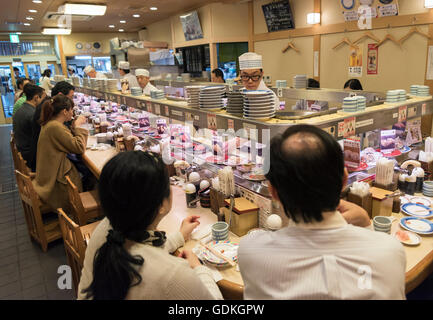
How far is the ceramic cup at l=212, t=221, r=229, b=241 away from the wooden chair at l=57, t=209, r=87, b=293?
0.84 m

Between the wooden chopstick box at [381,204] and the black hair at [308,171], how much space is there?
1134 mm

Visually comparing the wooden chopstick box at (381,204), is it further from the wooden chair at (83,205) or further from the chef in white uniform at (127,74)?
the chef in white uniform at (127,74)

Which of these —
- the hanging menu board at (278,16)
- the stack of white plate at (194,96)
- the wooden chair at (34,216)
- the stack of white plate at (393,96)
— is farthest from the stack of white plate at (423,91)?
the hanging menu board at (278,16)

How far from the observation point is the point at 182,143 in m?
3.58

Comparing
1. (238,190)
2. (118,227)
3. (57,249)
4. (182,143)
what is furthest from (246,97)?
(57,249)

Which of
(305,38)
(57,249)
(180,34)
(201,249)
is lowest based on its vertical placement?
(57,249)

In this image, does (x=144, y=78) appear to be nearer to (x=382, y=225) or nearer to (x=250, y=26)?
(x=250, y=26)

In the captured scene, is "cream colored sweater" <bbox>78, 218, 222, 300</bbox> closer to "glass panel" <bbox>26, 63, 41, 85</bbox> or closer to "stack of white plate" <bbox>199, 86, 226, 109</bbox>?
"stack of white plate" <bbox>199, 86, 226, 109</bbox>

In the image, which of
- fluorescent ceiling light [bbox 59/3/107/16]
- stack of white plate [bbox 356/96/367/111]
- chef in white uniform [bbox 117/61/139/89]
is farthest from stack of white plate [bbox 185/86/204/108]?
fluorescent ceiling light [bbox 59/3/107/16]

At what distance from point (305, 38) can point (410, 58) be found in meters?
2.38

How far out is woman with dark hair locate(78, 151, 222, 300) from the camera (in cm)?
111

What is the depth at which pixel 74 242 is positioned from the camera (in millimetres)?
2104

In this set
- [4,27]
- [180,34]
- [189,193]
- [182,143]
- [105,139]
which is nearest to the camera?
[189,193]

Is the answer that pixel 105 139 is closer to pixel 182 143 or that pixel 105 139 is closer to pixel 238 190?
pixel 182 143
